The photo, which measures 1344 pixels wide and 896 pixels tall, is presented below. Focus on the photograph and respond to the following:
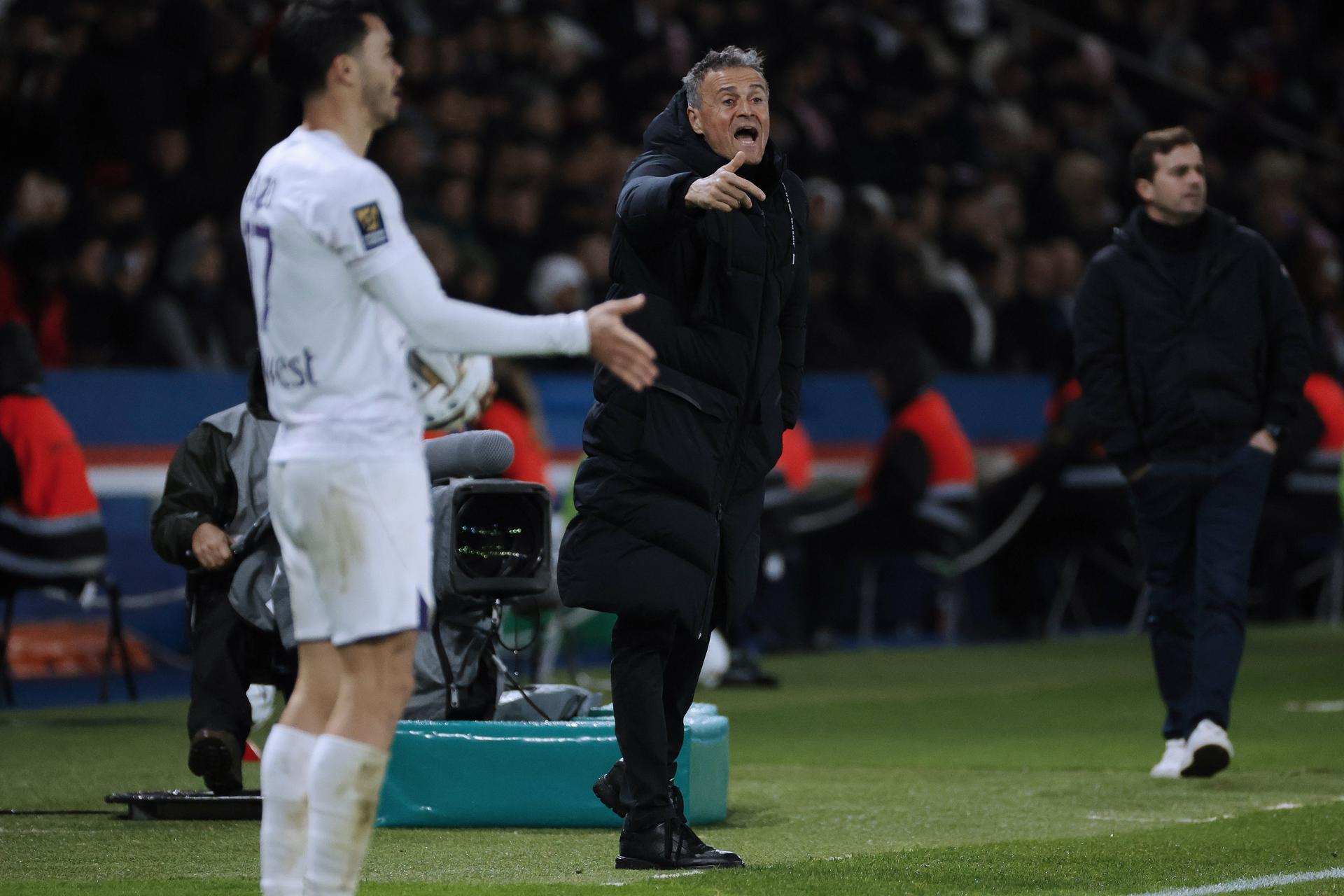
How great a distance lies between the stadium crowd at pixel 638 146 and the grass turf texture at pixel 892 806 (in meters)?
3.13

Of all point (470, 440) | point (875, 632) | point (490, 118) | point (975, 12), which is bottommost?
point (875, 632)

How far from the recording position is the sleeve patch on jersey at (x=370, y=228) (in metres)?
4.05

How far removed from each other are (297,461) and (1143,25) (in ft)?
66.6

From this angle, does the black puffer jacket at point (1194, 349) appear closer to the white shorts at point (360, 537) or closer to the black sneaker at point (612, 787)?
the black sneaker at point (612, 787)

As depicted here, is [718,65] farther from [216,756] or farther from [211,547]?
[216,756]

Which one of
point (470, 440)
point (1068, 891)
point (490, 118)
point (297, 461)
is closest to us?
point (297, 461)

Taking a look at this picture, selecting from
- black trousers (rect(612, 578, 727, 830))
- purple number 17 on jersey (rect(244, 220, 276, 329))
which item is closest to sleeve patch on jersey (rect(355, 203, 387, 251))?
purple number 17 on jersey (rect(244, 220, 276, 329))

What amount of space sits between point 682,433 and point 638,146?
11108 mm

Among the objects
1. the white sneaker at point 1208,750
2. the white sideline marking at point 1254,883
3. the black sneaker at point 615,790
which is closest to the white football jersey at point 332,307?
the black sneaker at point 615,790

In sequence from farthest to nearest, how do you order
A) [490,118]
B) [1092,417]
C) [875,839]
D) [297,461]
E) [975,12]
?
1. [975,12]
2. [490,118]
3. [1092,417]
4. [875,839]
5. [297,461]

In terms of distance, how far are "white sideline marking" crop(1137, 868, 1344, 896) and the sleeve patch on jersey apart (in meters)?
A: 2.50

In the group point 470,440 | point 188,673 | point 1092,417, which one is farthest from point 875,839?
point 188,673

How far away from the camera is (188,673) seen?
496 inches

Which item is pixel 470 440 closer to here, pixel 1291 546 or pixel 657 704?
pixel 657 704
